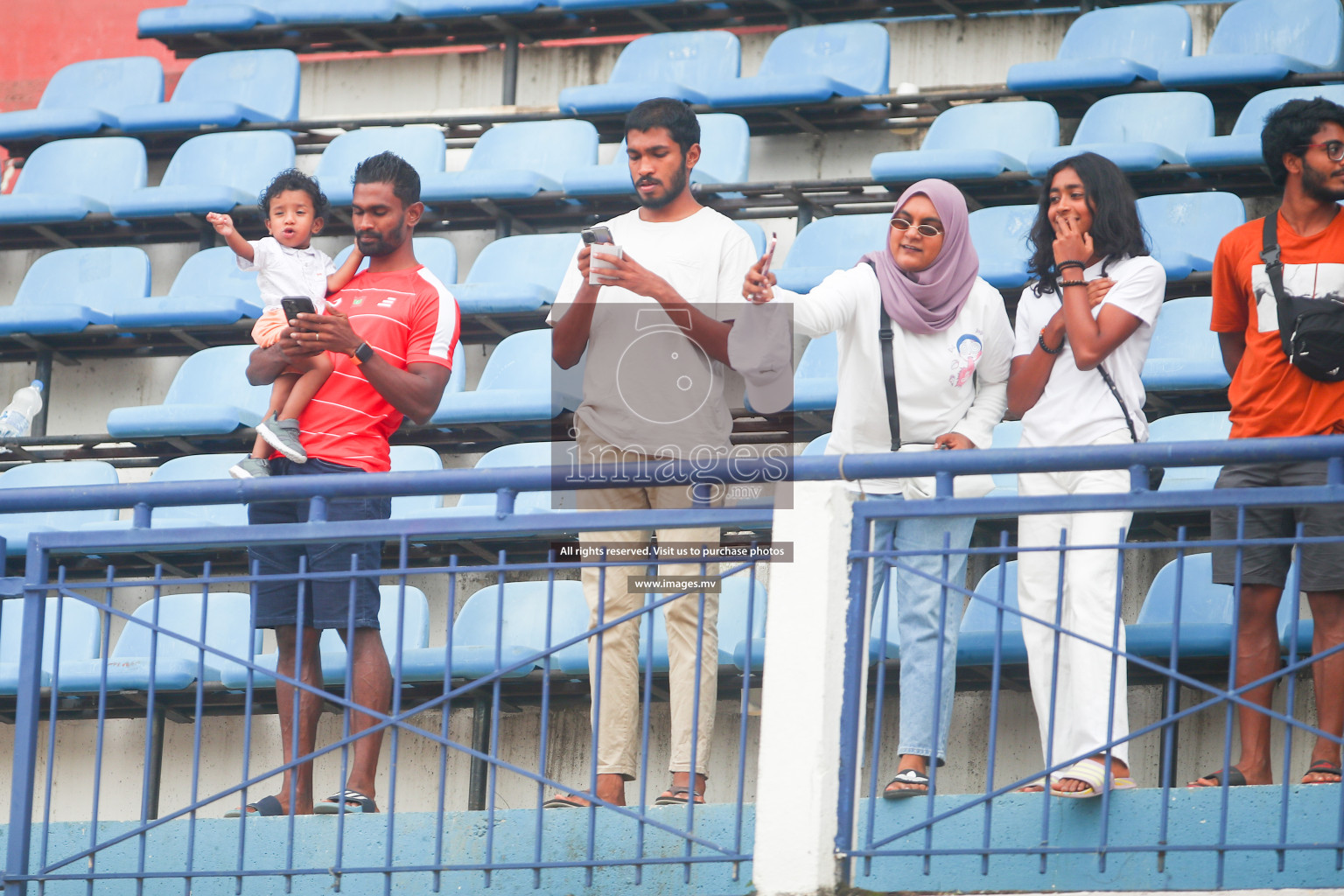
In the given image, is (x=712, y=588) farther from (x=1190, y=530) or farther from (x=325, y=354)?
(x=1190, y=530)

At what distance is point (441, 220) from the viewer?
5.80 m

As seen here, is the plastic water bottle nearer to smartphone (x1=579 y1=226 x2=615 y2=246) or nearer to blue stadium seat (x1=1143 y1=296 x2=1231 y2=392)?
smartphone (x1=579 y1=226 x2=615 y2=246)

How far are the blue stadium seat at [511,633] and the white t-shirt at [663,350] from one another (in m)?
0.72

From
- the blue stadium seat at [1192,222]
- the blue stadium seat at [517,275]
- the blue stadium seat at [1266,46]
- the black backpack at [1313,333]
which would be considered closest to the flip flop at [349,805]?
the blue stadium seat at [517,275]

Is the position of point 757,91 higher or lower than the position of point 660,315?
higher

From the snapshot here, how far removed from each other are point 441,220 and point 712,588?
10.5 feet

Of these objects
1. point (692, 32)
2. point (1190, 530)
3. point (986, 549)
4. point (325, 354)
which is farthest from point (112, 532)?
point (692, 32)

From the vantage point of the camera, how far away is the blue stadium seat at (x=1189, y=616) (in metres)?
3.59

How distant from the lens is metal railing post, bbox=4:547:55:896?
311 cm

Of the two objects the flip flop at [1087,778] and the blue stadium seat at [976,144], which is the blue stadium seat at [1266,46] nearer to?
the blue stadium seat at [976,144]

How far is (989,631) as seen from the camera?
12.3 ft

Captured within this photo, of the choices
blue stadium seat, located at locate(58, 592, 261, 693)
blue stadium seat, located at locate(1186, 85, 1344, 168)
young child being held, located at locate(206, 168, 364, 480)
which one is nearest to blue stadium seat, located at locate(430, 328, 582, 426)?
young child being held, located at locate(206, 168, 364, 480)

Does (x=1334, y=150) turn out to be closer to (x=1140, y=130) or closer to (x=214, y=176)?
(x=1140, y=130)

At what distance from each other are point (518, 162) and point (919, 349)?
→ 2.76m
